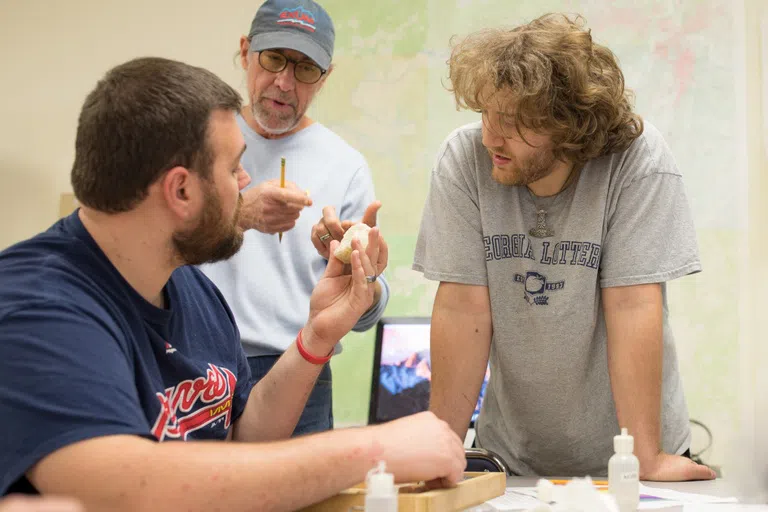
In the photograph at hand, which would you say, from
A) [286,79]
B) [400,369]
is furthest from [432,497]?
[400,369]

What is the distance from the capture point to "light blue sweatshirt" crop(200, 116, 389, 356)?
6.96 feet

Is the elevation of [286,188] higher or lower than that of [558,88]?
lower

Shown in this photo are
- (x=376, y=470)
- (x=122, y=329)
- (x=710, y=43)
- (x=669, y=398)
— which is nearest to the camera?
(x=376, y=470)

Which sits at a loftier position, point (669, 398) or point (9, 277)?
point (9, 277)

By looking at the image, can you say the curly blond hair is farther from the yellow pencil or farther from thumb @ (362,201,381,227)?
the yellow pencil

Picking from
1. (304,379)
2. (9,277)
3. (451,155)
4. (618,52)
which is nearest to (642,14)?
(618,52)

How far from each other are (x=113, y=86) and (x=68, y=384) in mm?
465

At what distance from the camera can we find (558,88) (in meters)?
1.76

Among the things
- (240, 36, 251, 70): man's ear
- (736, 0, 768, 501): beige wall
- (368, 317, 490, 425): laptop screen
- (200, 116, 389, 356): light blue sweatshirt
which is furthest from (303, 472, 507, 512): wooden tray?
(368, 317, 490, 425): laptop screen

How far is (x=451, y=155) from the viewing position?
1925mm

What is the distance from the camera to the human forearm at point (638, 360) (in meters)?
1.68

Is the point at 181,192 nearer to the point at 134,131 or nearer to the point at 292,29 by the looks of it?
the point at 134,131

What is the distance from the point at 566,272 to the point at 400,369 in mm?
1297

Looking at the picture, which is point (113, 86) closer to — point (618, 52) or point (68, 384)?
point (68, 384)
